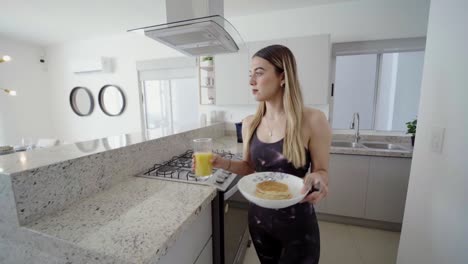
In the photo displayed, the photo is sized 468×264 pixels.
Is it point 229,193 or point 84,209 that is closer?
point 84,209

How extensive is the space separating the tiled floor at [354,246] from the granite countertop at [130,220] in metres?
1.14

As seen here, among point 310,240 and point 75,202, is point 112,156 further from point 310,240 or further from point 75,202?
point 310,240

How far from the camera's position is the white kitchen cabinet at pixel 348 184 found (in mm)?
1871

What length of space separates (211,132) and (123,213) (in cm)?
156

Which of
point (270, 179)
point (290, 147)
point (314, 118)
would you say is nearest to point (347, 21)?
point (314, 118)

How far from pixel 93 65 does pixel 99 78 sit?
0.75 feet

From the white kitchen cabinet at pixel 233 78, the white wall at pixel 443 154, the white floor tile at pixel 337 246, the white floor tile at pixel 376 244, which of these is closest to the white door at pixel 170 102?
the white kitchen cabinet at pixel 233 78

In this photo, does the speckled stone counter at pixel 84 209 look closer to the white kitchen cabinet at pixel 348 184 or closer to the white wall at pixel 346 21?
the white kitchen cabinet at pixel 348 184

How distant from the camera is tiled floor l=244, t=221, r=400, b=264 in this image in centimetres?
156

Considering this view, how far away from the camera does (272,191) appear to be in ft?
2.27

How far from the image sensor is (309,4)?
2.22m

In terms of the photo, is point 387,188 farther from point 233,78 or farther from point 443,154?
point 233,78

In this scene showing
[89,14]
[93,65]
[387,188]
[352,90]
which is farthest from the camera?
[93,65]

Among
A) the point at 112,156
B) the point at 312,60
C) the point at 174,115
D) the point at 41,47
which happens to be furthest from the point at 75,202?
the point at 41,47
